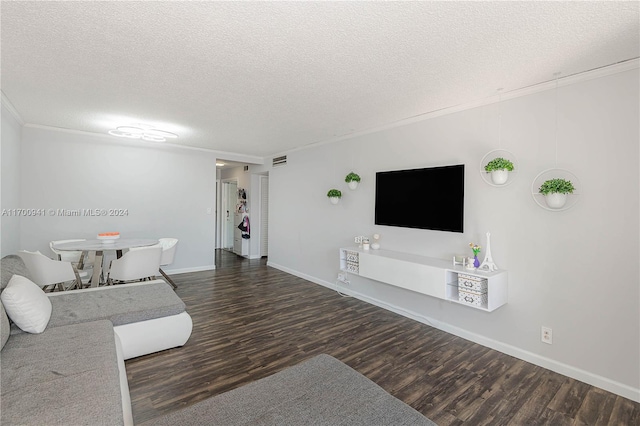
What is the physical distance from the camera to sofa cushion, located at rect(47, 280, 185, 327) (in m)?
2.39

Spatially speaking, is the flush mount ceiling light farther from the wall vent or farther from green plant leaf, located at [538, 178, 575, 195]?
green plant leaf, located at [538, 178, 575, 195]

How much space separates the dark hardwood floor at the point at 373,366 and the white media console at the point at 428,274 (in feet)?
1.66

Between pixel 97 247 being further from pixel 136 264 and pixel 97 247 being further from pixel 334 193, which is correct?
pixel 334 193

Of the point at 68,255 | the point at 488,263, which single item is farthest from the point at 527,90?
the point at 68,255

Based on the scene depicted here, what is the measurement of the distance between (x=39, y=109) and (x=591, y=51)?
219 inches

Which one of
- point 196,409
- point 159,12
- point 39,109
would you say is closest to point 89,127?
point 39,109

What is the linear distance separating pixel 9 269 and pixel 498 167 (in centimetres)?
429

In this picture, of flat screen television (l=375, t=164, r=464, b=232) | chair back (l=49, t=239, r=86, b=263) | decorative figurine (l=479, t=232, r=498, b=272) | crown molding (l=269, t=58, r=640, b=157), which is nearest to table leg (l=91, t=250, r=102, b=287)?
chair back (l=49, t=239, r=86, b=263)

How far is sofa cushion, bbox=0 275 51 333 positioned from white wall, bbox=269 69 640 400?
3.47 meters

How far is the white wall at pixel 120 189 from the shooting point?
14.6 ft

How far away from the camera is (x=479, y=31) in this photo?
1875 millimetres

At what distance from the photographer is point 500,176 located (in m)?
2.76

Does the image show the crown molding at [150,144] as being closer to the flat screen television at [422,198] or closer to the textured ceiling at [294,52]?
the textured ceiling at [294,52]

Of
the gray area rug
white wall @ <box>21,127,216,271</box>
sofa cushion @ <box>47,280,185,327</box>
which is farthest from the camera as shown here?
white wall @ <box>21,127,216,271</box>
